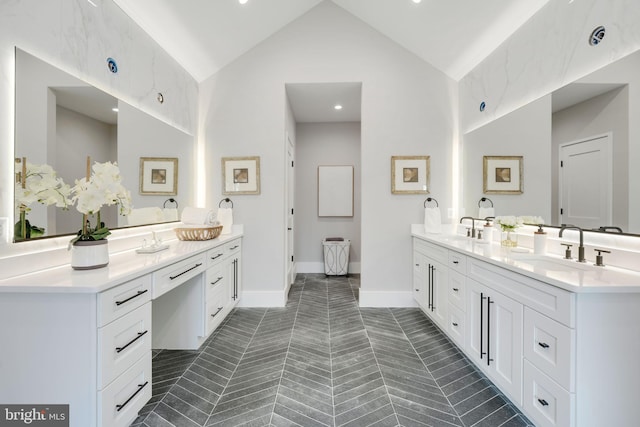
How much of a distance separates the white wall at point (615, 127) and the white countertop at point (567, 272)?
29 centimetres

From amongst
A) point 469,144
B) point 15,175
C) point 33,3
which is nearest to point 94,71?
point 33,3

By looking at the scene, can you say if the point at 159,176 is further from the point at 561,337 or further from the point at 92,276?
the point at 561,337

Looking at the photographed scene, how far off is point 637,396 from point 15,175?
9.91 ft

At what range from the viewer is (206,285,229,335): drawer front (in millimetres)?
2373

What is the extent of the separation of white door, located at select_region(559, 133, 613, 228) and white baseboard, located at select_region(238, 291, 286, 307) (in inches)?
106

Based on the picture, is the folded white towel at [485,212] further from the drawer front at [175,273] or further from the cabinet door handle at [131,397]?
the cabinet door handle at [131,397]

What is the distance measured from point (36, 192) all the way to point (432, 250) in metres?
2.91

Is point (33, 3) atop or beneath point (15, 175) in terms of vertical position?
atop

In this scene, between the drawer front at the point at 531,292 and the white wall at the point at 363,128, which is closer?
the drawer front at the point at 531,292

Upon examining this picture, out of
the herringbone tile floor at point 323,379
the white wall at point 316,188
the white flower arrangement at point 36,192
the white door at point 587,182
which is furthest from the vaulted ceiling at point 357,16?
the herringbone tile floor at point 323,379

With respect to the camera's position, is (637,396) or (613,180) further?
(613,180)

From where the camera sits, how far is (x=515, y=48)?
2.38 metres

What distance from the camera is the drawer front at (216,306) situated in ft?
7.79

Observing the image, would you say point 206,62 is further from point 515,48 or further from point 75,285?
point 515,48
